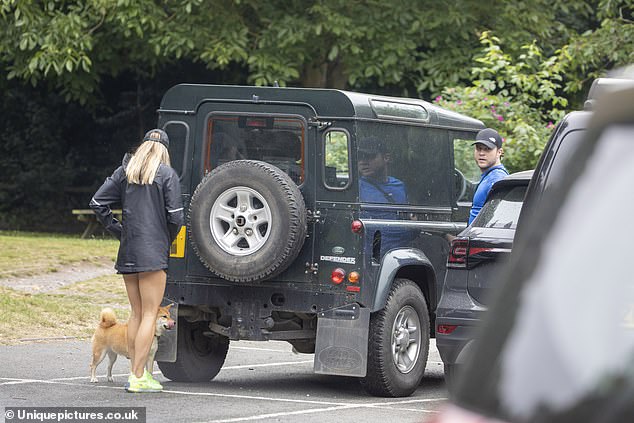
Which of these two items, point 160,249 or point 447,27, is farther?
point 447,27

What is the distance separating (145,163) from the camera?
9.05 meters

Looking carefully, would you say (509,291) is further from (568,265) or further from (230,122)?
(230,122)

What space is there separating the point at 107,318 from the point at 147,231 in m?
0.83

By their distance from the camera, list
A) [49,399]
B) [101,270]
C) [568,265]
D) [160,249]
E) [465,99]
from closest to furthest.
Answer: [568,265] < [49,399] < [160,249] < [465,99] < [101,270]

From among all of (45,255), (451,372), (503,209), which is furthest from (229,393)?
(45,255)

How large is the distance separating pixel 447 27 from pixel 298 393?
14174 millimetres

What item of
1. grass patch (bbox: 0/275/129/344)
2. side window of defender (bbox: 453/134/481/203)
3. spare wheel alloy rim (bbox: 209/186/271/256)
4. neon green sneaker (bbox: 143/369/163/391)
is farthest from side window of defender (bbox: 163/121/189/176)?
grass patch (bbox: 0/275/129/344)

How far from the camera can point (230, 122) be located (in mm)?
9695

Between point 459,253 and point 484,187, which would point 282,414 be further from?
point 484,187

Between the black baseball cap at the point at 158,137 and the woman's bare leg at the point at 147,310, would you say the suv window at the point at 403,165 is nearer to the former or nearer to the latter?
the black baseball cap at the point at 158,137

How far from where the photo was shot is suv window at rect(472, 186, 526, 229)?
8.35 meters

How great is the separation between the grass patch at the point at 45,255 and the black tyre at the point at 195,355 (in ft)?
22.7

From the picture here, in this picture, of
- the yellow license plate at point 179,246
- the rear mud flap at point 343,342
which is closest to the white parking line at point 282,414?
the rear mud flap at point 343,342

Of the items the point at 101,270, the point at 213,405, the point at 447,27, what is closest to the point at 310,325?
the point at 213,405
